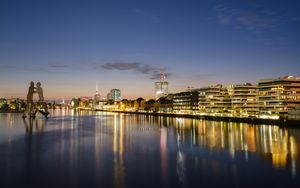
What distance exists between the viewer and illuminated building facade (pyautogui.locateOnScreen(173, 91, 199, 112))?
98312mm

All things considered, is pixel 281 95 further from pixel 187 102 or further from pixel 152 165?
pixel 187 102

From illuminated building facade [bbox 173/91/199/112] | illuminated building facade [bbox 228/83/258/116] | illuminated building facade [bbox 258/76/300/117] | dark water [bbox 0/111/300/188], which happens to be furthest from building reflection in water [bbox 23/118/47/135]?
illuminated building facade [bbox 173/91/199/112]

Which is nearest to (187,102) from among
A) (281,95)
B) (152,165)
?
(281,95)

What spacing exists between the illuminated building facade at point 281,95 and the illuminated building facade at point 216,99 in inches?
1025

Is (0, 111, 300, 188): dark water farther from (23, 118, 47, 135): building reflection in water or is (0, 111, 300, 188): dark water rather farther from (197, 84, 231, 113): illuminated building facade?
(197, 84, 231, 113): illuminated building facade

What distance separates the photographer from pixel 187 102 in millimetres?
102625

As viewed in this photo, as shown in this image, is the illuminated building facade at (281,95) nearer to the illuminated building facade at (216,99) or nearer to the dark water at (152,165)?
the illuminated building facade at (216,99)

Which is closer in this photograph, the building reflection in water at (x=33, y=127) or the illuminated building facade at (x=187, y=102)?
the building reflection in water at (x=33, y=127)

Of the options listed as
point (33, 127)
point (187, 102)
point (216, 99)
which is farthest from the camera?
point (187, 102)

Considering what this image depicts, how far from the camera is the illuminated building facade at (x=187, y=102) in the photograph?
323 feet

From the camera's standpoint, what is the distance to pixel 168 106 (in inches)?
5032

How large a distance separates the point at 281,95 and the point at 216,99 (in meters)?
32.0

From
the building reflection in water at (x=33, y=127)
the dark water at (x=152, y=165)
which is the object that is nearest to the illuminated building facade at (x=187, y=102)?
the building reflection in water at (x=33, y=127)

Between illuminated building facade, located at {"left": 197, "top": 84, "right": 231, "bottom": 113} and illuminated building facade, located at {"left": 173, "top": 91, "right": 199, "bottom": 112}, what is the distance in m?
6.78
